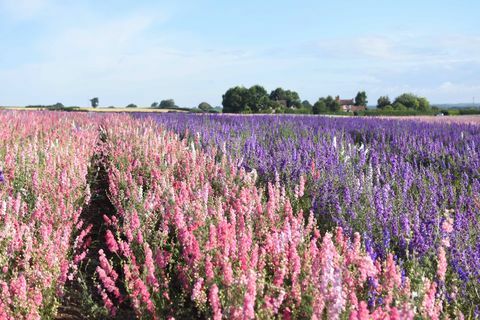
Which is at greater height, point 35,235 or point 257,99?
point 257,99

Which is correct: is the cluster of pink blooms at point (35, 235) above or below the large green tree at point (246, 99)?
below

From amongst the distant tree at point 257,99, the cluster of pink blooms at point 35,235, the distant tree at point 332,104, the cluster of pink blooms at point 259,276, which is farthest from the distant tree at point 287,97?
the cluster of pink blooms at point 259,276

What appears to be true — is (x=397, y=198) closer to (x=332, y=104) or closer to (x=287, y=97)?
(x=332, y=104)

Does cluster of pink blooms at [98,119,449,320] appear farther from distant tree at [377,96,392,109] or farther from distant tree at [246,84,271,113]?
distant tree at [377,96,392,109]

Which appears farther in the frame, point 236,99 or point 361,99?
point 361,99

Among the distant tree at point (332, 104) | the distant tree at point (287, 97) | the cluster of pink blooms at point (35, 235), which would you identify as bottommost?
the cluster of pink blooms at point (35, 235)

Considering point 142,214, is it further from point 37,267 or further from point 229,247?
point 229,247

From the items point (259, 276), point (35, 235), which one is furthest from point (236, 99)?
point (259, 276)

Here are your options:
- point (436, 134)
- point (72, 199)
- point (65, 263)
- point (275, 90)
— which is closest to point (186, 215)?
point (65, 263)

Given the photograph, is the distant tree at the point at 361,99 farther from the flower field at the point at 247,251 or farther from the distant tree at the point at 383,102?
the flower field at the point at 247,251

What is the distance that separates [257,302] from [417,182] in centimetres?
303

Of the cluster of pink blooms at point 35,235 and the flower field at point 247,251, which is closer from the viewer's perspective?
the flower field at point 247,251

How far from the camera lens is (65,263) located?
107 inches

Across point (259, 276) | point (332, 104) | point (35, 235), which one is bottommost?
point (35, 235)
